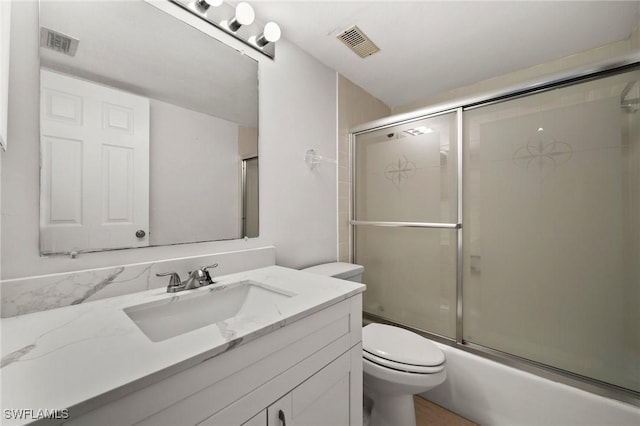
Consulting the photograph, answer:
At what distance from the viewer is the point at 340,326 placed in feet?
2.90

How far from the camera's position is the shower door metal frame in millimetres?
1149

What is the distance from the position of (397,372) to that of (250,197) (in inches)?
41.6

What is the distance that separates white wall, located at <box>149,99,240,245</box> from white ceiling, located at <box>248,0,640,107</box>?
2.29 ft

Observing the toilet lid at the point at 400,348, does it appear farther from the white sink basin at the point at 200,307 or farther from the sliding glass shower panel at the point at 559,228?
the white sink basin at the point at 200,307

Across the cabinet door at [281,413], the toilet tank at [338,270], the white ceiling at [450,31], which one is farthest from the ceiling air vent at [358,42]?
the cabinet door at [281,413]

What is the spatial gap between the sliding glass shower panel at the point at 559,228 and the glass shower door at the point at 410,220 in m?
0.11

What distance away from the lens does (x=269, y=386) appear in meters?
0.66

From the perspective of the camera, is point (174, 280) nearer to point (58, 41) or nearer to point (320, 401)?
point (320, 401)

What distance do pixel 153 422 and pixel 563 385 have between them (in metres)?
1.69

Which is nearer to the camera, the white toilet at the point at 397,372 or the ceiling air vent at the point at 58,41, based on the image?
the ceiling air vent at the point at 58,41

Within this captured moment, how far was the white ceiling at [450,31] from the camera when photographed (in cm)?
128

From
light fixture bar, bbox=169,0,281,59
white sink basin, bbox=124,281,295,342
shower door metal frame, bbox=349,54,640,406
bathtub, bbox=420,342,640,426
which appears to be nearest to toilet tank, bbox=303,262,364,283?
shower door metal frame, bbox=349,54,640,406

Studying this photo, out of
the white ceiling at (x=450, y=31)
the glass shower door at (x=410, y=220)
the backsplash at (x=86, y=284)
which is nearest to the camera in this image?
the backsplash at (x=86, y=284)

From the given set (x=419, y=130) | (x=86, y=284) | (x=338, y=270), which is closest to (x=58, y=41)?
Answer: (x=86, y=284)
